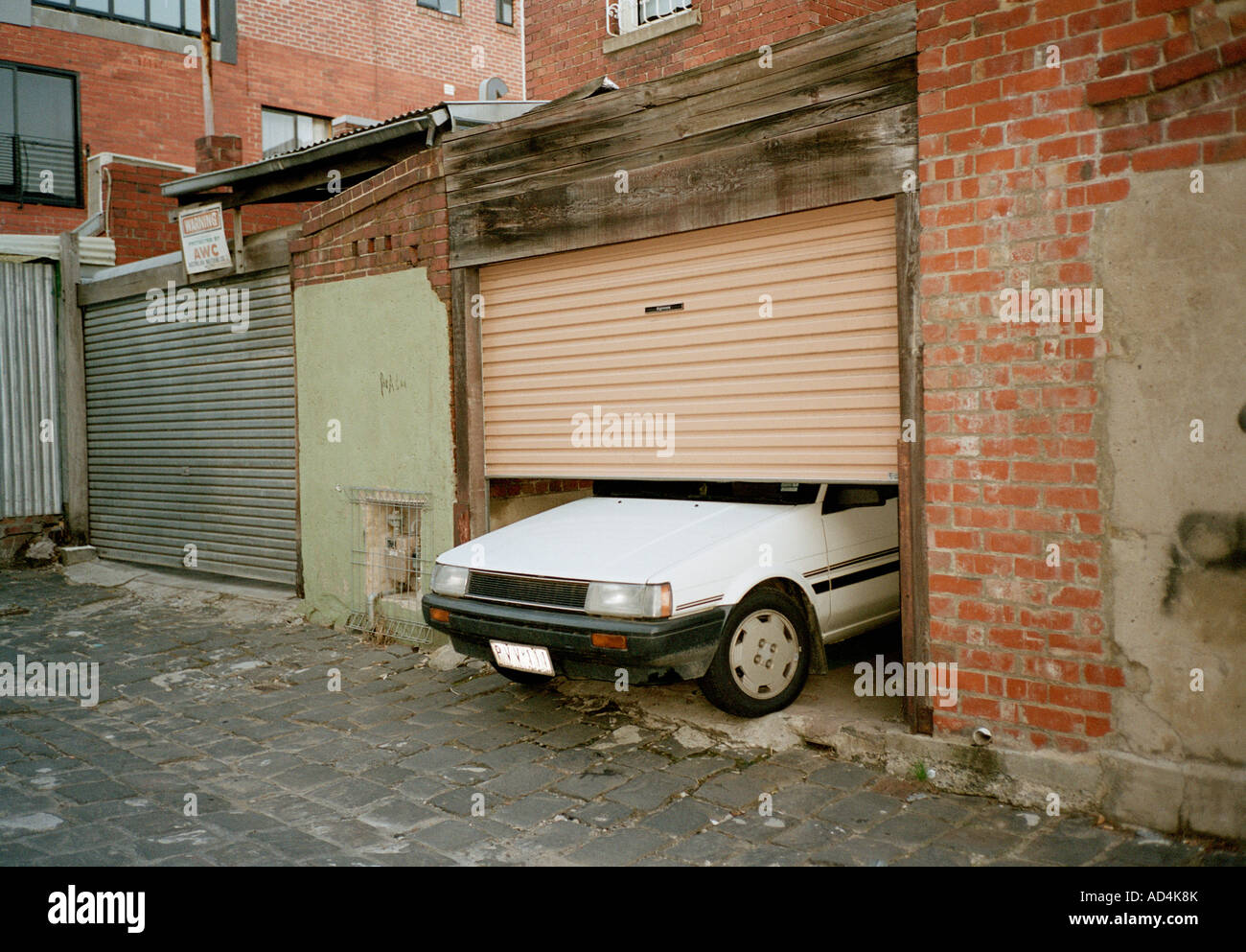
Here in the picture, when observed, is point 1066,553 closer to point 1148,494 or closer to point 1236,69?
point 1148,494

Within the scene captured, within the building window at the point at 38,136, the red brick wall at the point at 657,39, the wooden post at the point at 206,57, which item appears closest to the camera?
the red brick wall at the point at 657,39

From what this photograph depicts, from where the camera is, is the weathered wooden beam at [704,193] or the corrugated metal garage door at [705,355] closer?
the weathered wooden beam at [704,193]

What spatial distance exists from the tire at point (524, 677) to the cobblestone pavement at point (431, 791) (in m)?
0.07

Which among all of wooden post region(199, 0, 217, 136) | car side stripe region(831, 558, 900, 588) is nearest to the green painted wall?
car side stripe region(831, 558, 900, 588)

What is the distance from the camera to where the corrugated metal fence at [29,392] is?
38.5 ft

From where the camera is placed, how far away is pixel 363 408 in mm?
7996

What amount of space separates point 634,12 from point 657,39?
0.58 m

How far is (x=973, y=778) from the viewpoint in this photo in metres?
4.59

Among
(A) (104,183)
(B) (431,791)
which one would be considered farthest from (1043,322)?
(A) (104,183)

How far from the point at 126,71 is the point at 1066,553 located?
19948 millimetres

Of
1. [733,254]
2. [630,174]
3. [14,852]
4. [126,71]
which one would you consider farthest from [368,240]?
[126,71]

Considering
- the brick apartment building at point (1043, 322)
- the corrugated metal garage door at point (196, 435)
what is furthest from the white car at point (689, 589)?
the corrugated metal garage door at point (196, 435)

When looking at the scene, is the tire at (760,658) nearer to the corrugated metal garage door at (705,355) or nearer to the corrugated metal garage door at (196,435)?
the corrugated metal garage door at (705,355)

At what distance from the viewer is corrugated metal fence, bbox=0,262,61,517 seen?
38.5 feet
